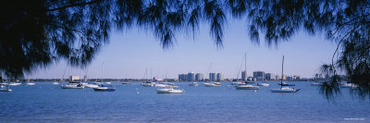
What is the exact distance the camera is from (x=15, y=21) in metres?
3.07

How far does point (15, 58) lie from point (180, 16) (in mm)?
1839

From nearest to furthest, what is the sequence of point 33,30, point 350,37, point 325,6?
point 33,30 < point 325,6 < point 350,37

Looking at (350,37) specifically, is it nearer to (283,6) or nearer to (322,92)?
(322,92)

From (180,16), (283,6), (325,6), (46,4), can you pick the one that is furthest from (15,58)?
(325,6)

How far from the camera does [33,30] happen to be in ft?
10.9

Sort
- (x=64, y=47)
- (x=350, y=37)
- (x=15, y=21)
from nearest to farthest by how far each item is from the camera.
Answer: (x=15, y=21), (x=350, y=37), (x=64, y=47)

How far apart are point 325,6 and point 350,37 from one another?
579 mm

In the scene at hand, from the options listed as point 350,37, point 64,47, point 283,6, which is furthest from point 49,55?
point 350,37

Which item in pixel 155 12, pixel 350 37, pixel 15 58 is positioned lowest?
pixel 15 58

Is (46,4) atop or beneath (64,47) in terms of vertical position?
atop

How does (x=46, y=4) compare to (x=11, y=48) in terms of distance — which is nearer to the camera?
(x=11, y=48)

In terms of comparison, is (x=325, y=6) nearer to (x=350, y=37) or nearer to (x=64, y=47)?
(x=350, y=37)

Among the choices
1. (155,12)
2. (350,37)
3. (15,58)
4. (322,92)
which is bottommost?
(322,92)

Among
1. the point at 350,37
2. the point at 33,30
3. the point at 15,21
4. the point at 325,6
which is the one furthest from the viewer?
the point at 350,37
